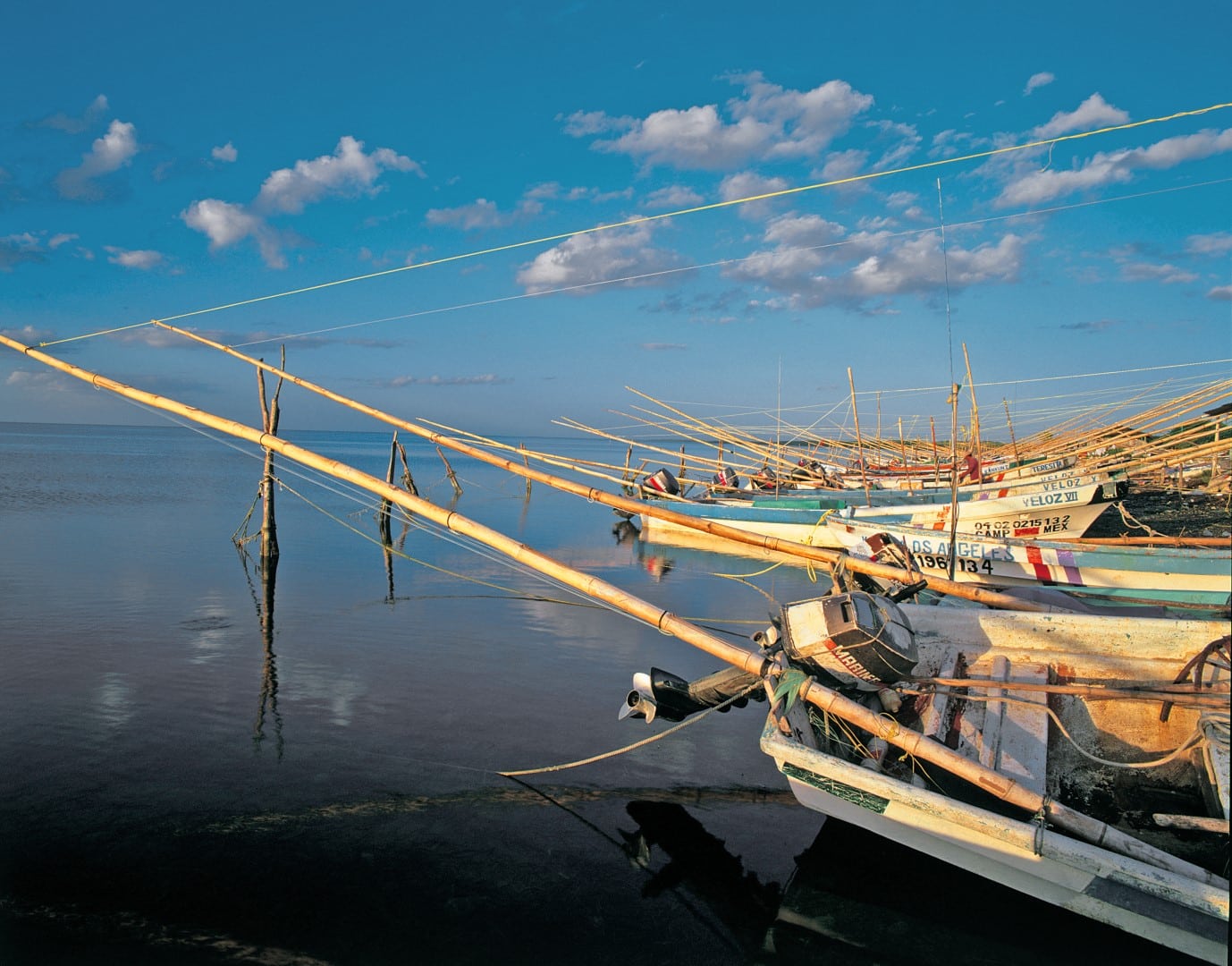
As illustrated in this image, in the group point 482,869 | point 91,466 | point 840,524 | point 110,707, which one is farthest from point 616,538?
point 91,466

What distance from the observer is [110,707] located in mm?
9172

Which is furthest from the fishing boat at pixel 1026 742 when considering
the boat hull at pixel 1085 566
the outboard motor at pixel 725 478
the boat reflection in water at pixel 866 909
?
the outboard motor at pixel 725 478

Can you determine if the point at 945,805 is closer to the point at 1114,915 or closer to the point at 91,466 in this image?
the point at 1114,915

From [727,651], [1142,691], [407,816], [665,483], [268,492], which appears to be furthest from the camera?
A: [665,483]

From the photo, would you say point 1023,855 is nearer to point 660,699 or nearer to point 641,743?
point 641,743

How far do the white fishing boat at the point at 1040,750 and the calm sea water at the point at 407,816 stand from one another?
0.86 m

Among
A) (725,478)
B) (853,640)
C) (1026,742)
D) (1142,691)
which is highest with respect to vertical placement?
(725,478)

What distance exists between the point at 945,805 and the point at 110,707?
912 centimetres

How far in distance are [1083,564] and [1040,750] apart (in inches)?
361

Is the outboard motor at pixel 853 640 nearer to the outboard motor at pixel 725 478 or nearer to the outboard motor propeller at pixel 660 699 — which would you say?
the outboard motor propeller at pixel 660 699

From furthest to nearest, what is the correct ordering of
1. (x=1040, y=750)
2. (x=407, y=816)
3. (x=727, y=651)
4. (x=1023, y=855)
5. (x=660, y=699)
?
(x=660, y=699) → (x=407, y=816) → (x=727, y=651) → (x=1040, y=750) → (x=1023, y=855)

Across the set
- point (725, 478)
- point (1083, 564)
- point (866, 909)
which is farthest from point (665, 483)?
point (866, 909)

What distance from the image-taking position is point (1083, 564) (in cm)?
1366

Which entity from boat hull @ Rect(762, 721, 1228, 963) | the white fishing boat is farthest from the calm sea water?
the white fishing boat
